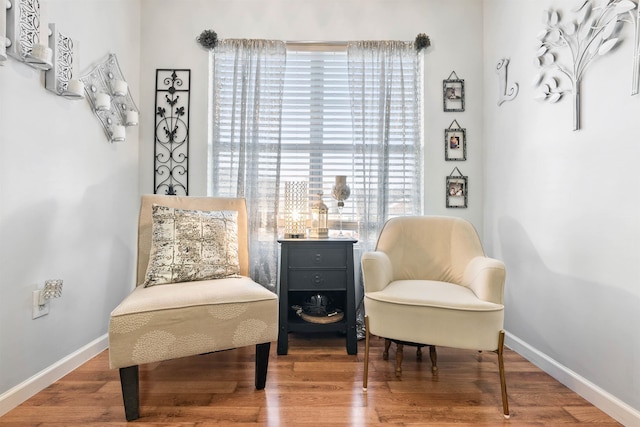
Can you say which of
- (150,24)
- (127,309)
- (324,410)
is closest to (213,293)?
(127,309)

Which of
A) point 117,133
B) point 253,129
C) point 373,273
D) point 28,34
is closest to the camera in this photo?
point 28,34

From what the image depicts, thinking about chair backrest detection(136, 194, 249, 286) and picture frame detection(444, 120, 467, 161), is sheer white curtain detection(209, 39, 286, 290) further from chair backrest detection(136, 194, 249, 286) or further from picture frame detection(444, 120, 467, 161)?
picture frame detection(444, 120, 467, 161)

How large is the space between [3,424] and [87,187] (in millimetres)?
1174

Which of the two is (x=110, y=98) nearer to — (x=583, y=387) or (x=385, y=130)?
(x=385, y=130)

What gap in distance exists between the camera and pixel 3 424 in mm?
1297

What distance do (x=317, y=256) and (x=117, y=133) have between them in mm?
1522

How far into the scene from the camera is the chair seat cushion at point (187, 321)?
129cm

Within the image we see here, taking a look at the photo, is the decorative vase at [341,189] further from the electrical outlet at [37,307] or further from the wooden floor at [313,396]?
the electrical outlet at [37,307]

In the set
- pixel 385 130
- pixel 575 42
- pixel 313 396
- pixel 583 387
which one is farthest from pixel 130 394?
pixel 575 42

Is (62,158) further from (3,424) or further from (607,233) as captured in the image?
(607,233)

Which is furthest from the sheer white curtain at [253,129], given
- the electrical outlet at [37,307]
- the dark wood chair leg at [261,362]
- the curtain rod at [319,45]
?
the electrical outlet at [37,307]

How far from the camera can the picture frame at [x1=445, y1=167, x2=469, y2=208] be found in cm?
246

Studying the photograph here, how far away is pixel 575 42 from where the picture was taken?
1614 millimetres

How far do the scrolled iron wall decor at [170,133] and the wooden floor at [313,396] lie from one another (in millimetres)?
1238
